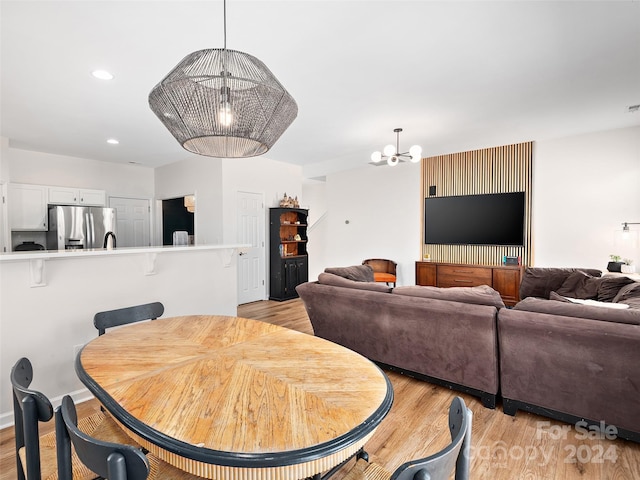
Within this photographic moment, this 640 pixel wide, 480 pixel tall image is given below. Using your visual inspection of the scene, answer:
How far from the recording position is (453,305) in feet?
7.95

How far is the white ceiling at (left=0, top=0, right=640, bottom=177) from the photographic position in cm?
201

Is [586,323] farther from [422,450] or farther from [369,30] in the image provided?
[369,30]

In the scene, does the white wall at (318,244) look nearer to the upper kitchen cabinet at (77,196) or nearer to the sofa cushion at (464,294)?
the upper kitchen cabinet at (77,196)

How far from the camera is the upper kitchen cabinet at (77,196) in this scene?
5.27 metres

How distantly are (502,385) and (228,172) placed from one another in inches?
183

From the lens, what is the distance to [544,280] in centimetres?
410

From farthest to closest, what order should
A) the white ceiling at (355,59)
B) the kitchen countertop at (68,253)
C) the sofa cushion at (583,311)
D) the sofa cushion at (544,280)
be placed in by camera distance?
the sofa cushion at (544,280) → the kitchen countertop at (68,253) → the white ceiling at (355,59) → the sofa cushion at (583,311)

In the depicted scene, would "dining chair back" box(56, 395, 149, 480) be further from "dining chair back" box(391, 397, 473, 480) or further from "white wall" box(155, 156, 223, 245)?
"white wall" box(155, 156, 223, 245)

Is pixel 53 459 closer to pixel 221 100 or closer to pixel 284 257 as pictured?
pixel 221 100

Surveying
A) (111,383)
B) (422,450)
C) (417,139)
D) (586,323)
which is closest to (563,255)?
(417,139)

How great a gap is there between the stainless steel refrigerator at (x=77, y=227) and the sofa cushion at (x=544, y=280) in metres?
5.90

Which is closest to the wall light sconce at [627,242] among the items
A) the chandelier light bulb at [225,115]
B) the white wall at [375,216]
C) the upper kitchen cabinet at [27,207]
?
the white wall at [375,216]

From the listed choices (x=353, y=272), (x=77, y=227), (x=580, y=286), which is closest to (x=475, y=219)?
(x=580, y=286)

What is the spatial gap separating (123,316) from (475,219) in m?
5.39
